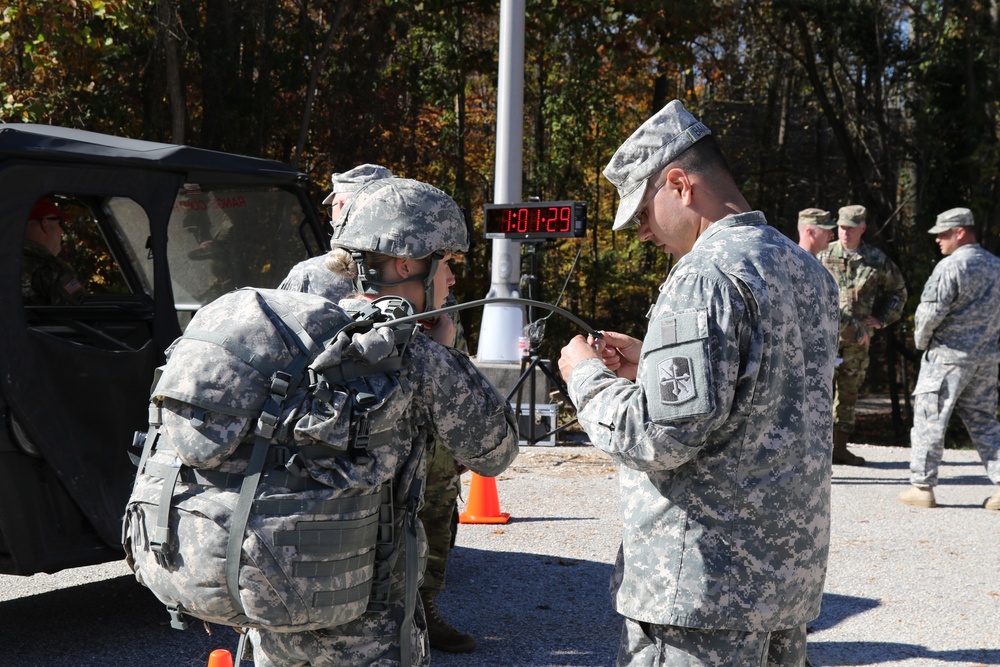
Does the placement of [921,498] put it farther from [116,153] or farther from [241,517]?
[241,517]

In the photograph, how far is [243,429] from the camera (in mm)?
2133

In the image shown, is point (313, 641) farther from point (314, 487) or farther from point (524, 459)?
point (524, 459)

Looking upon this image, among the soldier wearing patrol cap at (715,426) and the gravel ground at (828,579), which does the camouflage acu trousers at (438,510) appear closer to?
the gravel ground at (828,579)

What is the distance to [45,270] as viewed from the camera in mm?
4816

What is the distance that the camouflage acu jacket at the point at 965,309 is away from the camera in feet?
24.3

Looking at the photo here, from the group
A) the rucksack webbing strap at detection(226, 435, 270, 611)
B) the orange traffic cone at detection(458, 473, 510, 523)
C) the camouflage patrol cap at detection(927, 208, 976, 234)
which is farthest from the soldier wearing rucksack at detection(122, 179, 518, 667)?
the camouflage patrol cap at detection(927, 208, 976, 234)

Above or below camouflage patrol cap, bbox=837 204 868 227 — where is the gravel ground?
below

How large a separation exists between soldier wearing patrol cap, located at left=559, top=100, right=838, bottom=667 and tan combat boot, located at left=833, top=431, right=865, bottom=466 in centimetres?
706

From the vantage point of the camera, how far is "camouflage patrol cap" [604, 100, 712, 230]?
236cm

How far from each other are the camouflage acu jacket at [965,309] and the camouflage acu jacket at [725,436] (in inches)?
222

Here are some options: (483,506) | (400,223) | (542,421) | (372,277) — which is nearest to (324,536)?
(372,277)

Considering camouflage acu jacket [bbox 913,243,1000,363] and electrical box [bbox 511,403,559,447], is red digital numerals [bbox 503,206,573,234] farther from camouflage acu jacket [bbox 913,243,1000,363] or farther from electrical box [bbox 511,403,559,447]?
camouflage acu jacket [bbox 913,243,1000,363]

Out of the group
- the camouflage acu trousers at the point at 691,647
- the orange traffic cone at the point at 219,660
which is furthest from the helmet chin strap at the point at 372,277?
the orange traffic cone at the point at 219,660

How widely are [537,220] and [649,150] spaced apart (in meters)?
6.23
